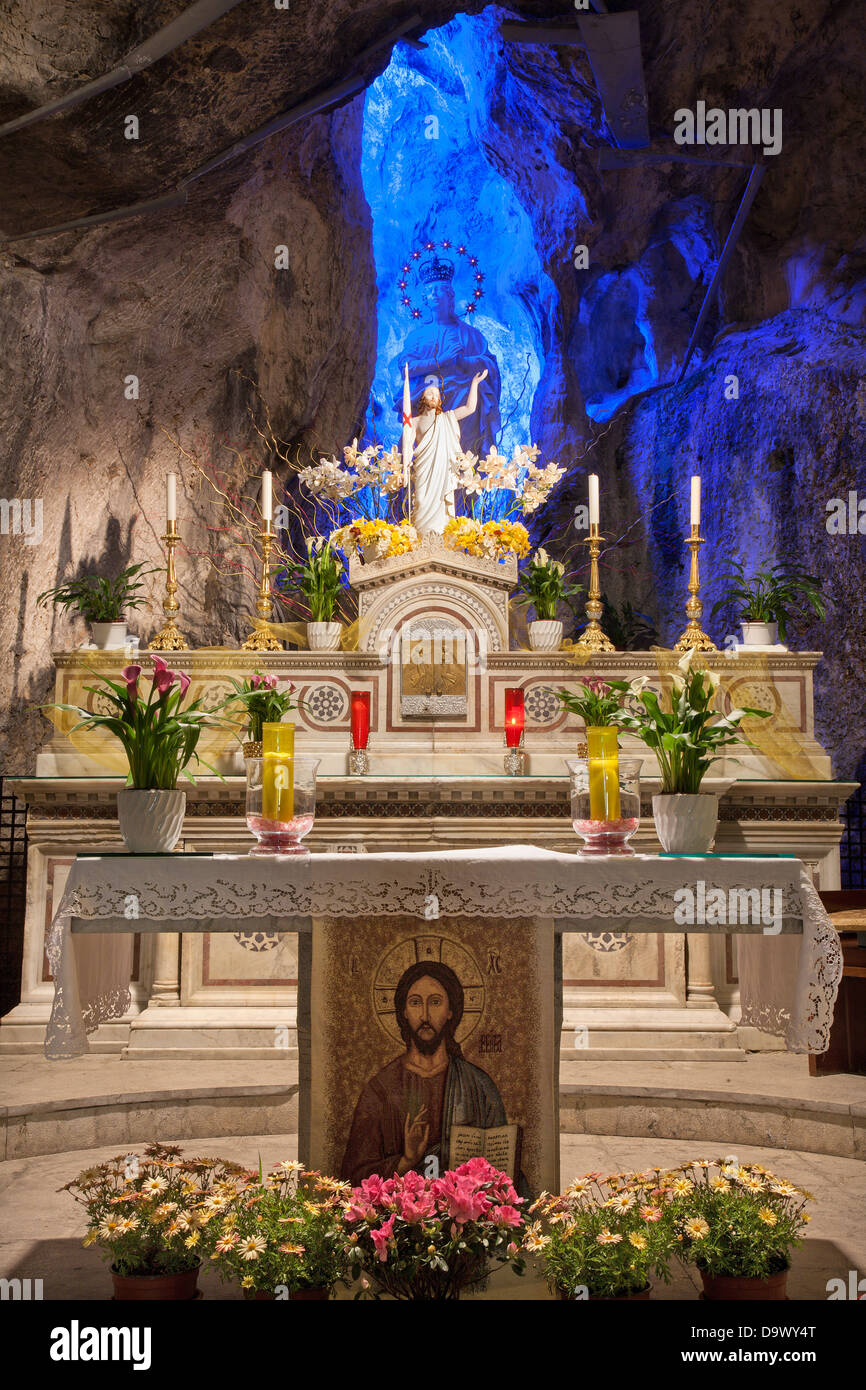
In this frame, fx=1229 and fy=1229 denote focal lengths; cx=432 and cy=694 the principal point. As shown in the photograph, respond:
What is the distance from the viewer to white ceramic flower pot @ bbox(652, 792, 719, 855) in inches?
151

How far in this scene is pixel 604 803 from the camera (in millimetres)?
3818

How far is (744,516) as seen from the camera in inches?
575

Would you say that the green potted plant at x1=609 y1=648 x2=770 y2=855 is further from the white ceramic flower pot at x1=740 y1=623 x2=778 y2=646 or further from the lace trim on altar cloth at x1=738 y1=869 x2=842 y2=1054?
the white ceramic flower pot at x1=740 y1=623 x2=778 y2=646

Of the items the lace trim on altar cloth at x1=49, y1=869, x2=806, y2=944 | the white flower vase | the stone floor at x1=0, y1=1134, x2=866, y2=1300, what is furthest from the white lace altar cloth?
the white flower vase

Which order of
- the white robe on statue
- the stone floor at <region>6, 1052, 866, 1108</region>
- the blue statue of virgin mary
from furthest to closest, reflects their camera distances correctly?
the blue statue of virgin mary
the white robe on statue
the stone floor at <region>6, 1052, 866, 1108</region>

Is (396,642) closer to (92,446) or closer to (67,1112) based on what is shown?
(67,1112)

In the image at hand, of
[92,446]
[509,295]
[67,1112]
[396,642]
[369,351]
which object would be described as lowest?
[67,1112]

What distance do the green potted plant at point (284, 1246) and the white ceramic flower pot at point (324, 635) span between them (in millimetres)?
4891

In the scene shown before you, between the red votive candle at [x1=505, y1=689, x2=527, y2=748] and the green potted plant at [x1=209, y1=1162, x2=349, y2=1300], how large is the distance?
13.4ft

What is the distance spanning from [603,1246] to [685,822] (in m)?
1.26

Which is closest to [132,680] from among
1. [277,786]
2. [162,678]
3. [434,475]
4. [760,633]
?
[162,678]
